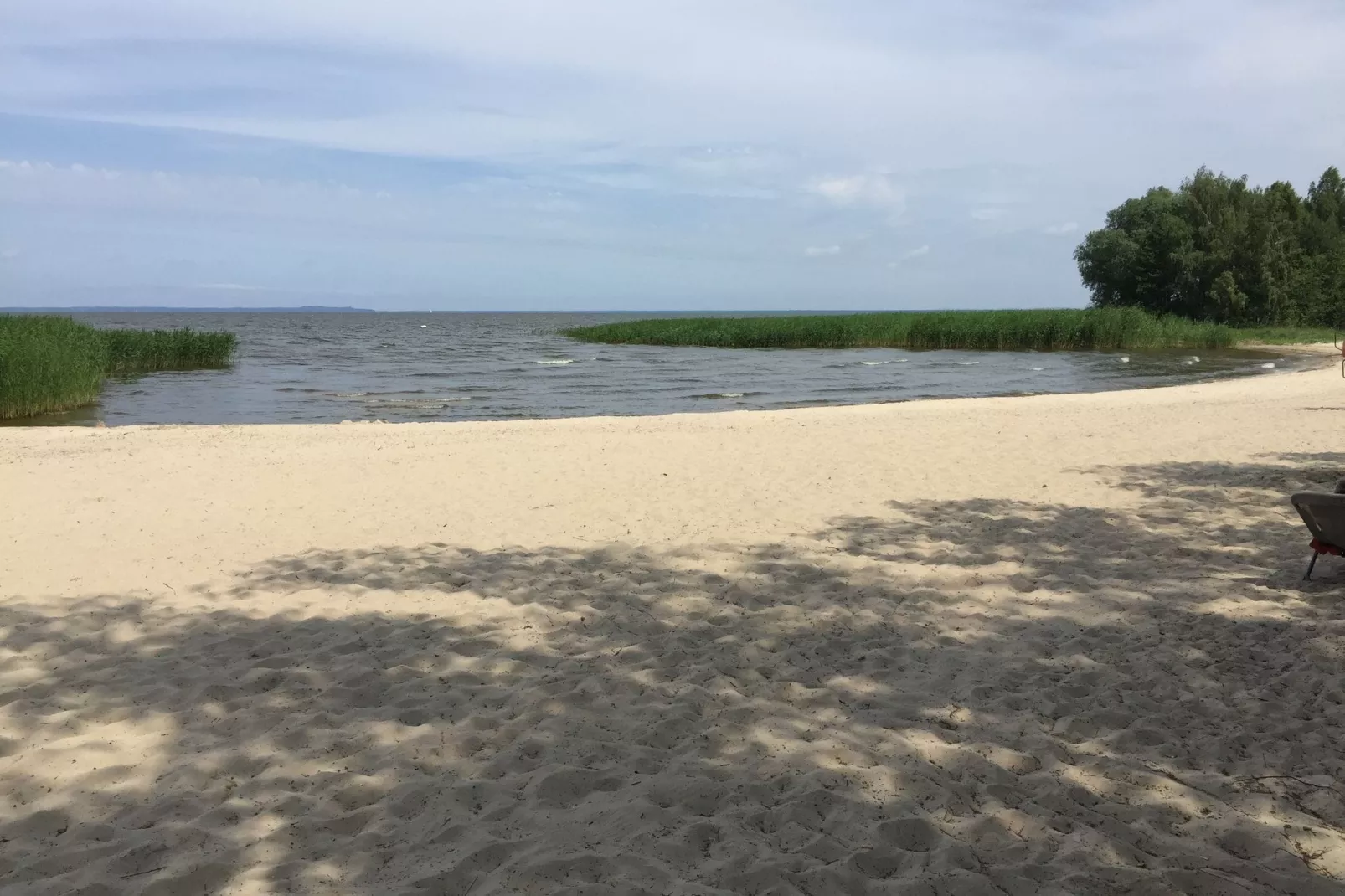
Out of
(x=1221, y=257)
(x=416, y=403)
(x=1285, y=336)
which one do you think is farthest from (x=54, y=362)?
(x=1221, y=257)

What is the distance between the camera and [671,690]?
15.3 feet

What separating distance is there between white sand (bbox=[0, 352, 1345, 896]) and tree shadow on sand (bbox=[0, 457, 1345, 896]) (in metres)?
0.02

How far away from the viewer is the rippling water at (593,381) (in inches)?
957

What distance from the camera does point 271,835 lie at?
3.34 meters

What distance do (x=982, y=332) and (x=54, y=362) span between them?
3878 centimetres

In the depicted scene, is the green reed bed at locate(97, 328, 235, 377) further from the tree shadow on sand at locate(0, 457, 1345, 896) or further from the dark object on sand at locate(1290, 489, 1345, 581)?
the dark object on sand at locate(1290, 489, 1345, 581)

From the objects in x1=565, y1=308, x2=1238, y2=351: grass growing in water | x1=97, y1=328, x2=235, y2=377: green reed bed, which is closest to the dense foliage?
x1=565, y1=308, x2=1238, y2=351: grass growing in water

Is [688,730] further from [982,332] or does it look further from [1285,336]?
[1285,336]

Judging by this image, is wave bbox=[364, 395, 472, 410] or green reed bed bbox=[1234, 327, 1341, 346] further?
green reed bed bbox=[1234, 327, 1341, 346]

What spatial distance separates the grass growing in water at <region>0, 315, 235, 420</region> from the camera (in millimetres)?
19906

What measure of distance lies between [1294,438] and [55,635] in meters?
13.3

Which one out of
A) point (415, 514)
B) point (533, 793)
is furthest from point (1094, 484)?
point (533, 793)

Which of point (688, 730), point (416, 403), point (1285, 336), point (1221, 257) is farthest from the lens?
point (1221, 257)

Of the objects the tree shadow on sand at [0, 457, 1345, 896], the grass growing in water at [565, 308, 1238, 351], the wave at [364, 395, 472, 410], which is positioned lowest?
the wave at [364, 395, 472, 410]
